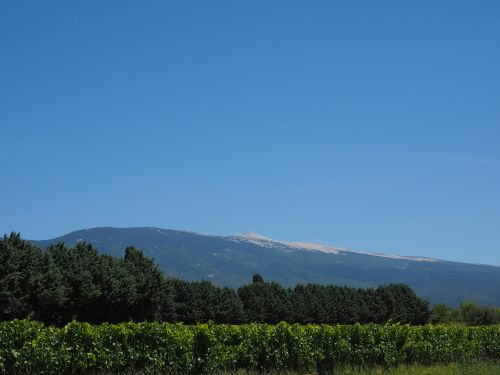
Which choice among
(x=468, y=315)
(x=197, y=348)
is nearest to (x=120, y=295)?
(x=197, y=348)

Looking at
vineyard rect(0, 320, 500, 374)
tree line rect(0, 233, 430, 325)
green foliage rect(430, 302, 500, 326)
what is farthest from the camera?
green foliage rect(430, 302, 500, 326)

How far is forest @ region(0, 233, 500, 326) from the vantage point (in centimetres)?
3650

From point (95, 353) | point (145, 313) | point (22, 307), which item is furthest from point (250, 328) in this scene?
point (145, 313)

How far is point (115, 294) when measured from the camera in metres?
43.0

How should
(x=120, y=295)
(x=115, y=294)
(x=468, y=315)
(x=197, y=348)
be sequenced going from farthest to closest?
(x=468, y=315) → (x=120, y=295) → (x=115, y=294) → (x=197, y=348)

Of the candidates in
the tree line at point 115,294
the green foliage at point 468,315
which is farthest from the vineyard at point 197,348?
the green foliage at point 468,315

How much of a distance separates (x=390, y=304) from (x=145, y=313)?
150ft

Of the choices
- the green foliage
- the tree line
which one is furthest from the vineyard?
the green foliage

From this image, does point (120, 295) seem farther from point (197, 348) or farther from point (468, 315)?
point (468, 315)

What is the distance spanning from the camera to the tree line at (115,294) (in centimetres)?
3644

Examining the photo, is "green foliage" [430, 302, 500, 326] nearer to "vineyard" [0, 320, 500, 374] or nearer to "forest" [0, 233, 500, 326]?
"forest" [0, 233, 500, 326]

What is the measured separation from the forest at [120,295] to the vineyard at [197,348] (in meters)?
6.80

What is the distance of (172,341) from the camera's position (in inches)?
839

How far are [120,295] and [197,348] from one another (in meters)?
22.9
